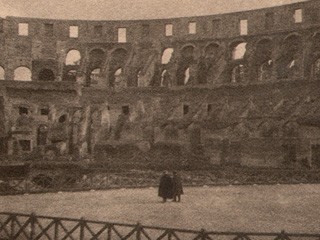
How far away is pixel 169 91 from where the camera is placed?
46.3 m

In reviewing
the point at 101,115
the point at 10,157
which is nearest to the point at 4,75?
the point at 101,115

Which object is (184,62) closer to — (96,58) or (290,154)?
(96,58)

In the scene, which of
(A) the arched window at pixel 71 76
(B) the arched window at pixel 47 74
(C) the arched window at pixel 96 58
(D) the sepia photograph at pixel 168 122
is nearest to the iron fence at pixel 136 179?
(D) the sepia photograph at pixel 168 122

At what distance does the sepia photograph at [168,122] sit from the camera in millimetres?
18297

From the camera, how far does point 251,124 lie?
36750 millimetres

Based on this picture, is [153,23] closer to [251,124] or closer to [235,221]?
[251,124]

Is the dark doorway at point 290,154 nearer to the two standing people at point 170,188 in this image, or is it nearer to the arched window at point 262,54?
the two standing people at point 170,188

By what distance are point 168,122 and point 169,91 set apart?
6824 mm

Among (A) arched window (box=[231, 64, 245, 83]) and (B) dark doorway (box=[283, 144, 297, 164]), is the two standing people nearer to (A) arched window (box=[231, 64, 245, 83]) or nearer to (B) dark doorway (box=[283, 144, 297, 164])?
(B) dark doorway (box=[283, 144, 297, 164])

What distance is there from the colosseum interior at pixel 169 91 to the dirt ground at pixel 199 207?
11772mm

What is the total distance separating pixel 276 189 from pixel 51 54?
34.9 meters

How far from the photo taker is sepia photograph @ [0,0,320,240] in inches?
720

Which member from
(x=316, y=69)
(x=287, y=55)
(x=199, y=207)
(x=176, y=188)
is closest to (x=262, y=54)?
(x=287, y=55)

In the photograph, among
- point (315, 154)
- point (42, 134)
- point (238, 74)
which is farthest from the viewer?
point (238, 74)
